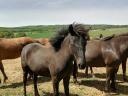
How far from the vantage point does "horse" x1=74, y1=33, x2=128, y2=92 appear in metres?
9.70

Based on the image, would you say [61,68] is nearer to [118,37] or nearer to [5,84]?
[118,37]

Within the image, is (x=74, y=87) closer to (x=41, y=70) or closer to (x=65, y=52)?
(x=41, y=70)

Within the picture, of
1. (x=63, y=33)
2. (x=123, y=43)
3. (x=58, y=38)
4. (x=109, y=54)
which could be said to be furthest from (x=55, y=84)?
(x=123, y=43)

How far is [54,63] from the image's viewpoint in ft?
25.0

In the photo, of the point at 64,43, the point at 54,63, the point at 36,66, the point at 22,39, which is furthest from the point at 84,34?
the point at 22,39

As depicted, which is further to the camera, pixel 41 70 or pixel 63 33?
pixel 41 70

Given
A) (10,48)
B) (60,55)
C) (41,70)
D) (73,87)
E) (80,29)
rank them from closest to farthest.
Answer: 1. (80,29)
2. (60,55)
3. (41,70)
4. (73,87)
5. (10,48)

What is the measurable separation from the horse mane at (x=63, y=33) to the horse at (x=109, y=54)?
99.9 inches

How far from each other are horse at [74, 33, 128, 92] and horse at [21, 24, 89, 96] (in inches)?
82.3

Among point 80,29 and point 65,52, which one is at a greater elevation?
point 80,29

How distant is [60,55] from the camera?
24.7ft

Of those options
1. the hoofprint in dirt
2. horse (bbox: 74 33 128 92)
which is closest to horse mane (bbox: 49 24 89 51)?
A: the hoofprint in dirt

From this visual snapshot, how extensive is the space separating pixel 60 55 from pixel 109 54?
111 inches

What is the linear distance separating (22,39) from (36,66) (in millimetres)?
3553
